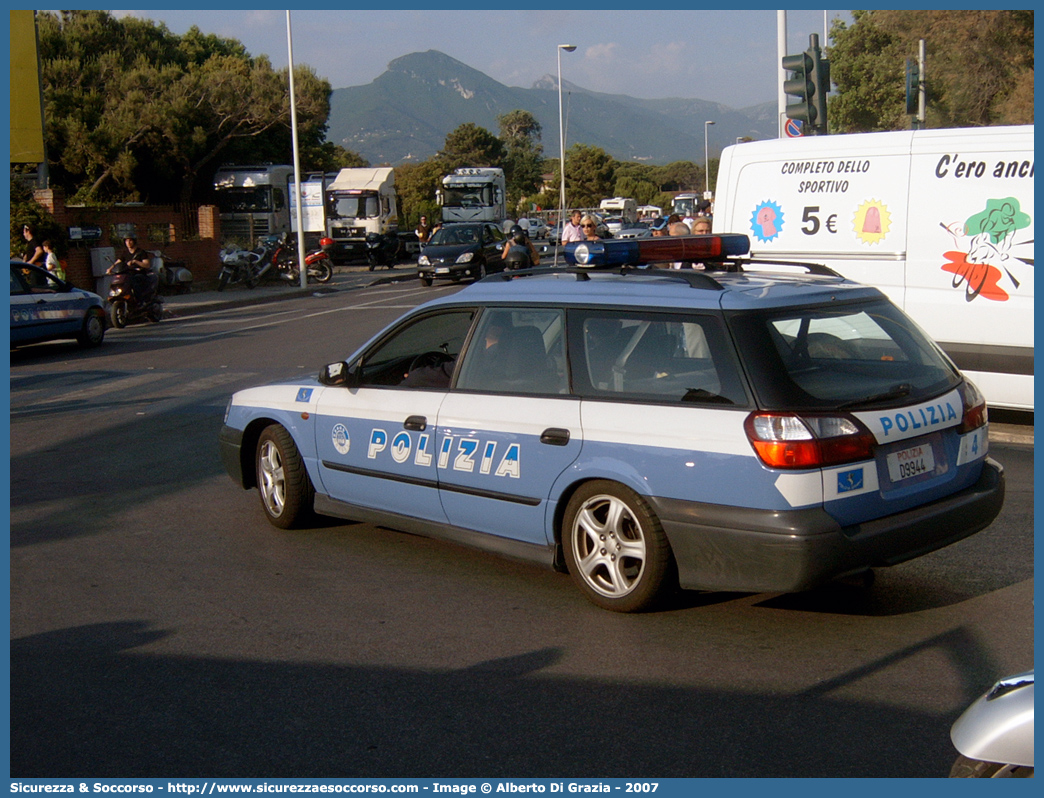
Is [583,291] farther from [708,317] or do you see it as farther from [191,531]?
[191,531]

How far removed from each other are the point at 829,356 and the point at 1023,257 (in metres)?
4.36

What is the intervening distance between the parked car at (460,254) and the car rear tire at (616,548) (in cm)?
2425

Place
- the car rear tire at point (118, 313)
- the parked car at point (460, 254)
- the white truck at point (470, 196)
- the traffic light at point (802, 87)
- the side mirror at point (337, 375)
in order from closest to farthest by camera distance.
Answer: the side mirror at point (337, 375) → the traffic light at point (802, 87) → the car rear tire at point (118, 313) → the parked car at point (460, 254) → the white truck at point (470, 196)

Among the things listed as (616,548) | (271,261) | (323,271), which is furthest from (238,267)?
(616,548)

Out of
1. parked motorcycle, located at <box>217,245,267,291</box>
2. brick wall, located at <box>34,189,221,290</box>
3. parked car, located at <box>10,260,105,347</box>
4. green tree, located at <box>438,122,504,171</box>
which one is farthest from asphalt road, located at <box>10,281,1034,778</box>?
green tree, located at <box>438,122,504,171</box>

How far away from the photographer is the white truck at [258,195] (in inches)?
1580

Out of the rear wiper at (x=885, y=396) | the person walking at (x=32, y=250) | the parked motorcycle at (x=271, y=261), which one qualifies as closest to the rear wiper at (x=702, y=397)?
the rear wiper at (x=885, y=396)

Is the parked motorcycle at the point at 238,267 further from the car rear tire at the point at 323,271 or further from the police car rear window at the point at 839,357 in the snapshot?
the police car rear window at the point at 839,357

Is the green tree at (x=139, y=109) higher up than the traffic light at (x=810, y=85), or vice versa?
the green tree at (x=139, y=109)

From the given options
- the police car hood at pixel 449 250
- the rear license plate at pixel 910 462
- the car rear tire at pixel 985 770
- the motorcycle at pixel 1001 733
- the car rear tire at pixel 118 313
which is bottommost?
the car rear tire at pixel 985 770

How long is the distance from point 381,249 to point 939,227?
32.3m

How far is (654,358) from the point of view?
16.4 feet

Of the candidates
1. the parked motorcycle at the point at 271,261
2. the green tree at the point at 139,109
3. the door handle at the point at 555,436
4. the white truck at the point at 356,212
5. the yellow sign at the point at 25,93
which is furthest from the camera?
the white truck at the point at 356,212

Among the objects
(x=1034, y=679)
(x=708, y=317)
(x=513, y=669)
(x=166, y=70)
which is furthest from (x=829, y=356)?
(x=166, y=70)
